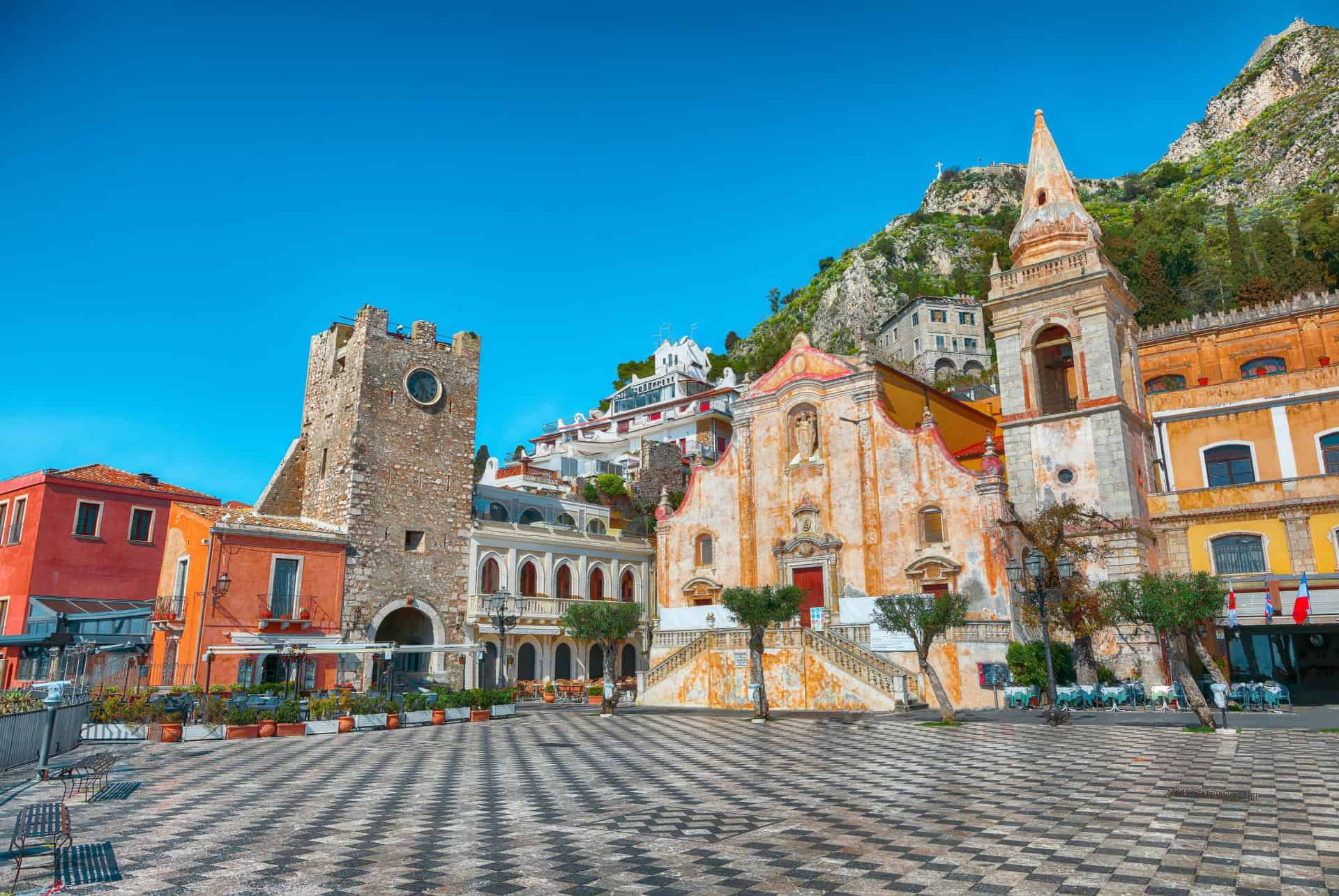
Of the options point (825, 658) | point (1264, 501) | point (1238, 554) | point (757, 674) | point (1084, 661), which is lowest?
point (757, 674)

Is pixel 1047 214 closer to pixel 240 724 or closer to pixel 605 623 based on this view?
pixel 605 623

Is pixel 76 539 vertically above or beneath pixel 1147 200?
beneath

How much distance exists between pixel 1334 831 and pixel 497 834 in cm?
900

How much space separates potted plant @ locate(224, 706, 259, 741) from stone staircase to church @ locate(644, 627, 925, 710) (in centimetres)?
1392

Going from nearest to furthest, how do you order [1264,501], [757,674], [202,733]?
[202,733] → [757,674] → [1264,501]

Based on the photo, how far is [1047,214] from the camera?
114 ft

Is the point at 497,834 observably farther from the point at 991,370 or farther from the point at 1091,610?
the point at 991,370

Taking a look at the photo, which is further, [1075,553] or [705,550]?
[705,550]

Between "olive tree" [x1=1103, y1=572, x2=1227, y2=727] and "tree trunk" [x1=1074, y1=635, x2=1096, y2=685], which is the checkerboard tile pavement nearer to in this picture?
"olive tree" [x1=1103, y1=572, x2=1227, y2=727]

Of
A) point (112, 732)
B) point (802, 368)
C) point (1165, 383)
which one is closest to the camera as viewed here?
point (112, 732)

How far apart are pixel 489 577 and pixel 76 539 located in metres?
17.1

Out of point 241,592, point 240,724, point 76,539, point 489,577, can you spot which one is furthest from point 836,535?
point 76,539

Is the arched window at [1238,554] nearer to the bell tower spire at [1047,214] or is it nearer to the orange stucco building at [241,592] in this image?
the bell tower spire at [1047,214]

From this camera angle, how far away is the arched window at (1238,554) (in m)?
29.9
